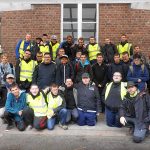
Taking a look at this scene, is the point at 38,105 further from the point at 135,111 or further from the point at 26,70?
the point at 135,111

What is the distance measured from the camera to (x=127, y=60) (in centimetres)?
1123

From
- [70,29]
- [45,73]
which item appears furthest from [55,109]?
[70,29]

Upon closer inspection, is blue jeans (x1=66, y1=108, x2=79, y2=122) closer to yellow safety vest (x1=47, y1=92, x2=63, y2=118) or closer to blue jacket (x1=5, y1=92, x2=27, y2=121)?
yellow safety vest (x1=47, y1=92, x2=63, y2=118)

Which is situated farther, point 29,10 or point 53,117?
point 29,10

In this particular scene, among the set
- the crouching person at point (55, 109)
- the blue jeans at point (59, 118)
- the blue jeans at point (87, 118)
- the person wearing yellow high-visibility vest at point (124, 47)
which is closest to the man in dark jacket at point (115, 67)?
the person wearing yellow high-visibility vest at point (124, 47)

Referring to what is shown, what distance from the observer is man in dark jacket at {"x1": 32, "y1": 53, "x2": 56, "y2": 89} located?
1083 cm

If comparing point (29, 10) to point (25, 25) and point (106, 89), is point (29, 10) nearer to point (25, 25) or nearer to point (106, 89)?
point (25, 25)

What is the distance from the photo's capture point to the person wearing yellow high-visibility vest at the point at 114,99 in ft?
32.6

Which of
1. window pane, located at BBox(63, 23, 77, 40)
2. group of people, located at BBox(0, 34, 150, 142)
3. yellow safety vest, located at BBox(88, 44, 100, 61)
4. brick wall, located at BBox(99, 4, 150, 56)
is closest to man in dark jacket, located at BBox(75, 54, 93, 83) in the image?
group of people, located at BBox(0, 34, 150, 142)

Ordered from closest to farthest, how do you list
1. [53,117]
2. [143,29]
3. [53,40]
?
[53,117], [53,40], [143,29]

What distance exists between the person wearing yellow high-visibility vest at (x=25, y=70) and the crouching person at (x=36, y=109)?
4.39 ft

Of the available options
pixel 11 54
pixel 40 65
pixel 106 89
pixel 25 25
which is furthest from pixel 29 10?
pixel 106 89

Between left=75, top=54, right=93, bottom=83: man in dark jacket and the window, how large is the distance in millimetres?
3321

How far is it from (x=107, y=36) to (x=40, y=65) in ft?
13.0
